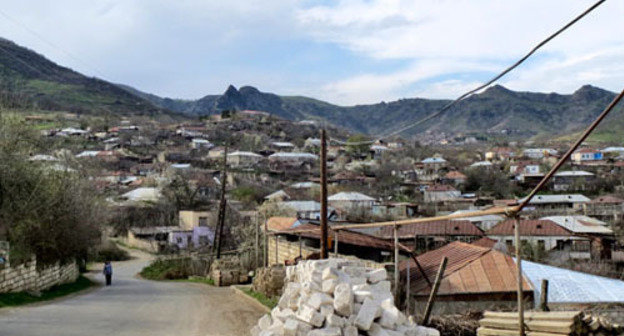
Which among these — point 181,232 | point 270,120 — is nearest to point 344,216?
point 181,232

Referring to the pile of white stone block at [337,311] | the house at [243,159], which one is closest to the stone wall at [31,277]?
the pile of white stone block at [337,311]

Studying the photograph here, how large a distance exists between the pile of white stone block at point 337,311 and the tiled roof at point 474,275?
21.6 feet

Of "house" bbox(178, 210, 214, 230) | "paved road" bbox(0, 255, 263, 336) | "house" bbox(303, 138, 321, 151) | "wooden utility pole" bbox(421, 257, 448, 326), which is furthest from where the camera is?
"house" bbox(303, 138, 321, 151)

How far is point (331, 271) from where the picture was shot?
29.1 feet

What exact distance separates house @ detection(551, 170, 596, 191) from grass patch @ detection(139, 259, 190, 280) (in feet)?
171

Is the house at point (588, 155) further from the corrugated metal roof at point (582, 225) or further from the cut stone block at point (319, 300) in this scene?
the cut stone block at point (319, 300)

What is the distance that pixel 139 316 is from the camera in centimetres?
1386

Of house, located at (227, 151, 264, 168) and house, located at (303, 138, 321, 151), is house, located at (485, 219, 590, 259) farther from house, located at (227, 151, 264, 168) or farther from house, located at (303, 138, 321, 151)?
house, located at (303, 138, 321, 151)

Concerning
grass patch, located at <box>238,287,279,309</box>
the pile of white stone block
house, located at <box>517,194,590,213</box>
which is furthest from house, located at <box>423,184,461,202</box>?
the pile of white stone block

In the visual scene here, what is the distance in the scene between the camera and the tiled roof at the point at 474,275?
1571cm

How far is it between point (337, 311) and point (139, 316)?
7222 millimetres

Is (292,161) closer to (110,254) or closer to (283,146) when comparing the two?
(283,146)

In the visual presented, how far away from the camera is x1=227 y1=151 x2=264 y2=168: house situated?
87.2 m

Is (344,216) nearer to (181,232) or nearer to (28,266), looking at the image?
(181,232)
